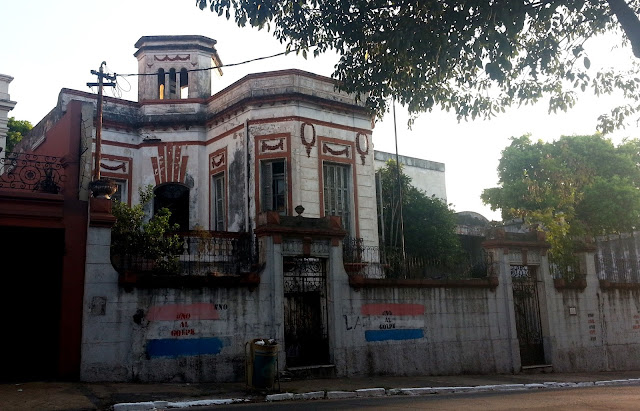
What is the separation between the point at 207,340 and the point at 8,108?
55.7 ft

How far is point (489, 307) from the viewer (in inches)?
595

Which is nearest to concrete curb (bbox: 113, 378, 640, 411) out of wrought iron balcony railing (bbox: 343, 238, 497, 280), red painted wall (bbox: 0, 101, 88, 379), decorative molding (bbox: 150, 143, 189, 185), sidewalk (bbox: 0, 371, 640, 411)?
sidewalk (bbox: 0, 371, 640, 411)

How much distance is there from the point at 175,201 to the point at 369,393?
38.9ft

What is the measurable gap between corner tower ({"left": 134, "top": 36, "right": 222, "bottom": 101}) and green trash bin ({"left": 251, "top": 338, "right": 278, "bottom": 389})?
45.4 feet

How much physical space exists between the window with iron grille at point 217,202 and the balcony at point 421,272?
4.58 meters

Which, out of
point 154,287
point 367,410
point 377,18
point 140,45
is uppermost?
point 140,45

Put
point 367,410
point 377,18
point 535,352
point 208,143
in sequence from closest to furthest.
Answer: point 367,410 → point 377,18 → point 535,352 → point 208,143

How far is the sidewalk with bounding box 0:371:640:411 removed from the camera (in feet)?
29.0

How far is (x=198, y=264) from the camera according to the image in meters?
16.1

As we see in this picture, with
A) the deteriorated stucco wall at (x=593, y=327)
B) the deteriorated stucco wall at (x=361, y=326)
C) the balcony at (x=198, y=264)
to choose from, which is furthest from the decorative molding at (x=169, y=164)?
the deteriorated stucco wall at (x=593, y=327)

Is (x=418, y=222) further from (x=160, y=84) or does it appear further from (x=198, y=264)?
(x=160, y=84)

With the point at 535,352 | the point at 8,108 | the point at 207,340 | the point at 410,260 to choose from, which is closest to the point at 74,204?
the point at 207,340

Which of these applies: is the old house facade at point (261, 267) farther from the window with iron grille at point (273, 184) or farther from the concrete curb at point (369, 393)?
the concrete curb at point (369, 393)

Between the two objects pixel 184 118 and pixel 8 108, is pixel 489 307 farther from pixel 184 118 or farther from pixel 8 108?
pixel 8 108
